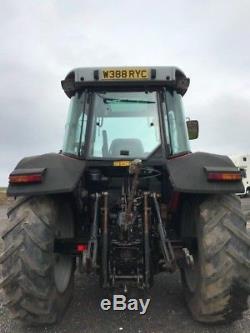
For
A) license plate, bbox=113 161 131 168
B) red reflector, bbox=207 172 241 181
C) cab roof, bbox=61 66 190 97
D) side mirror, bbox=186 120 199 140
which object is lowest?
red reflector, bbox=207 172 241 181

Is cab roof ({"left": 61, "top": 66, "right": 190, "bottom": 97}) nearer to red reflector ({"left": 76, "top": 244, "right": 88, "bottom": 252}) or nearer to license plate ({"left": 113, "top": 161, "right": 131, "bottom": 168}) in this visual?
license plate ({"left": 113, "top": 161, "right": 131, "bottom": 168})

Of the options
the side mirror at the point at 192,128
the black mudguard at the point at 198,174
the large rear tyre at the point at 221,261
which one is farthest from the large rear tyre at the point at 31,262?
the side mirror at the point at 192,128

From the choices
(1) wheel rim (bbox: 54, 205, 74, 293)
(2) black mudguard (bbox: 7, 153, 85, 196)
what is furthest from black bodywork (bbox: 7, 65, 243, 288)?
(1) wheel rim (bbox: 54, 205, 74, 293)

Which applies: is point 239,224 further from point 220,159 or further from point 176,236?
point 176,236

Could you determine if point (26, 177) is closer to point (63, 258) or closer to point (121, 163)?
point (121, 163)

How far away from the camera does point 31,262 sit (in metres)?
3.85

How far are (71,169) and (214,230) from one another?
4.94 feet

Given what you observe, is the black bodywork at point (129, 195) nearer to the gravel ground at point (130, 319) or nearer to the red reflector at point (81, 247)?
the red reflector at point (81, 247)

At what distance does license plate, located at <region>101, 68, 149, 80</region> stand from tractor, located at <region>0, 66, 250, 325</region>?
1 centimetres

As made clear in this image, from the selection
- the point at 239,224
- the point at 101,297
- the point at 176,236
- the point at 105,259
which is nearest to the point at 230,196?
the point at 239,224

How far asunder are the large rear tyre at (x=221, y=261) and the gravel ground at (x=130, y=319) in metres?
0.19

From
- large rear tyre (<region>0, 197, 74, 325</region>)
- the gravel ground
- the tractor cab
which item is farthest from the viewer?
the tractor cab

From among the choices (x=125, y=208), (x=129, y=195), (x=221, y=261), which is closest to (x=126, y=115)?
(x=129, y=195)

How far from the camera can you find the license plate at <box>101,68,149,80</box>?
4.81 metres
